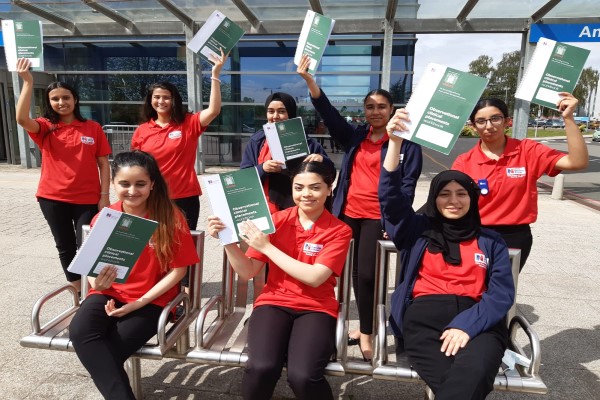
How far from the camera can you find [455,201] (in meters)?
2.47

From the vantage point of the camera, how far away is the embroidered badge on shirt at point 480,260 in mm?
2451

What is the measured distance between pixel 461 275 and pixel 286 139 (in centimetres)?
145

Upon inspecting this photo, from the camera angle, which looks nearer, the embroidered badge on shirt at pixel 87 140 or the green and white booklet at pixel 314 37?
the green and white booklet at pixel 314 37

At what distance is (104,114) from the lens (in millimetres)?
13461

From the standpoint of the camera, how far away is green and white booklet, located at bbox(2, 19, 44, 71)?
11.6 feet

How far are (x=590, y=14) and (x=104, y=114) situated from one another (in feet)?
41.7

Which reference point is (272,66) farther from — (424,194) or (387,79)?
(424,194)

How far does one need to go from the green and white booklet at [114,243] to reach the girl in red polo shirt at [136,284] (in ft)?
0.19

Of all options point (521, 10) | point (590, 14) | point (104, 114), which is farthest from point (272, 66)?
point (590, 14)

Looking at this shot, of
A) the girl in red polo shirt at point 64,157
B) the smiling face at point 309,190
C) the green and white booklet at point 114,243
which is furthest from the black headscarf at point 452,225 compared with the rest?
the girl in red polo shirt at point 64,157

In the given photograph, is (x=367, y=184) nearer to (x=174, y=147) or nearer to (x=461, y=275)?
(x=461, y=275)

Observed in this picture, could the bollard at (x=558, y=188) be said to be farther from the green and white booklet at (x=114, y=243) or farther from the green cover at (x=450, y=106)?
the green and white booklet at (x=114, y=243)

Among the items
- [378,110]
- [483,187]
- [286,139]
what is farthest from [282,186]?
[483,187]

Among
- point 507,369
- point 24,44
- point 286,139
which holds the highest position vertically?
point 24,44
